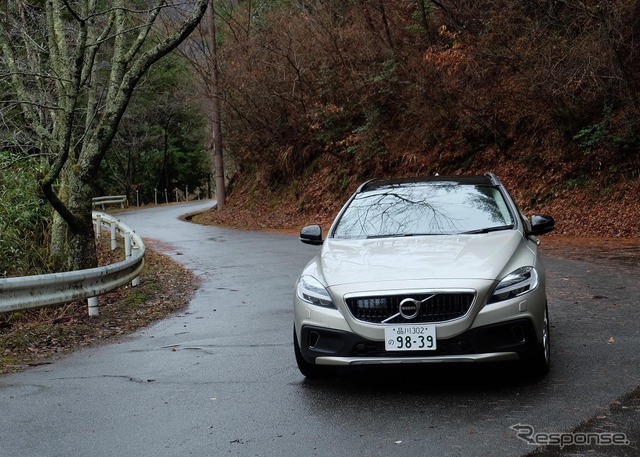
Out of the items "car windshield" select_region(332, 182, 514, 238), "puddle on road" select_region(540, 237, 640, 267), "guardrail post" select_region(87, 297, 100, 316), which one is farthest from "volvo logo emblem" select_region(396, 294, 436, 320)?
"puddle on road" select_region(540, 237, 640, 267)

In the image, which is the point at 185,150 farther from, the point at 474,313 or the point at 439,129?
the point at 474,313

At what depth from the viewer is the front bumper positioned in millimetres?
5340

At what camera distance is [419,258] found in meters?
5.82

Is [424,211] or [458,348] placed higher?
[424,211]

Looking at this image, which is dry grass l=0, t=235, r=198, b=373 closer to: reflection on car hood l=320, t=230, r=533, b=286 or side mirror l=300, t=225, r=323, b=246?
side mirror l=300, t=225, r=323, b=246

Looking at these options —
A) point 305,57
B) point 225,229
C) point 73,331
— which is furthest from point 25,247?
point 305,57

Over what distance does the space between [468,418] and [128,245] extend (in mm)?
9378

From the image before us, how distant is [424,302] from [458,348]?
1.31 ft

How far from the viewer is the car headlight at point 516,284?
5456mm

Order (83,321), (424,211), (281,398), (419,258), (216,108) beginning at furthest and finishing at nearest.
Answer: (216,108), (83,321), (424,211), (419,258), (281,398)

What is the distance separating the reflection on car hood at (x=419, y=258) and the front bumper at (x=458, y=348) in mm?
395

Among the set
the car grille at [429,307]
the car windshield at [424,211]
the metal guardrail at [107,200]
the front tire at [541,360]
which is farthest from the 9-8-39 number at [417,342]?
the metal guardrail at [107,200]

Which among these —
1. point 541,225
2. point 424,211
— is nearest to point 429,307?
point 424,211

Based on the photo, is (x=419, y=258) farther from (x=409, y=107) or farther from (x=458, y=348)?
(x=409, y=107)
